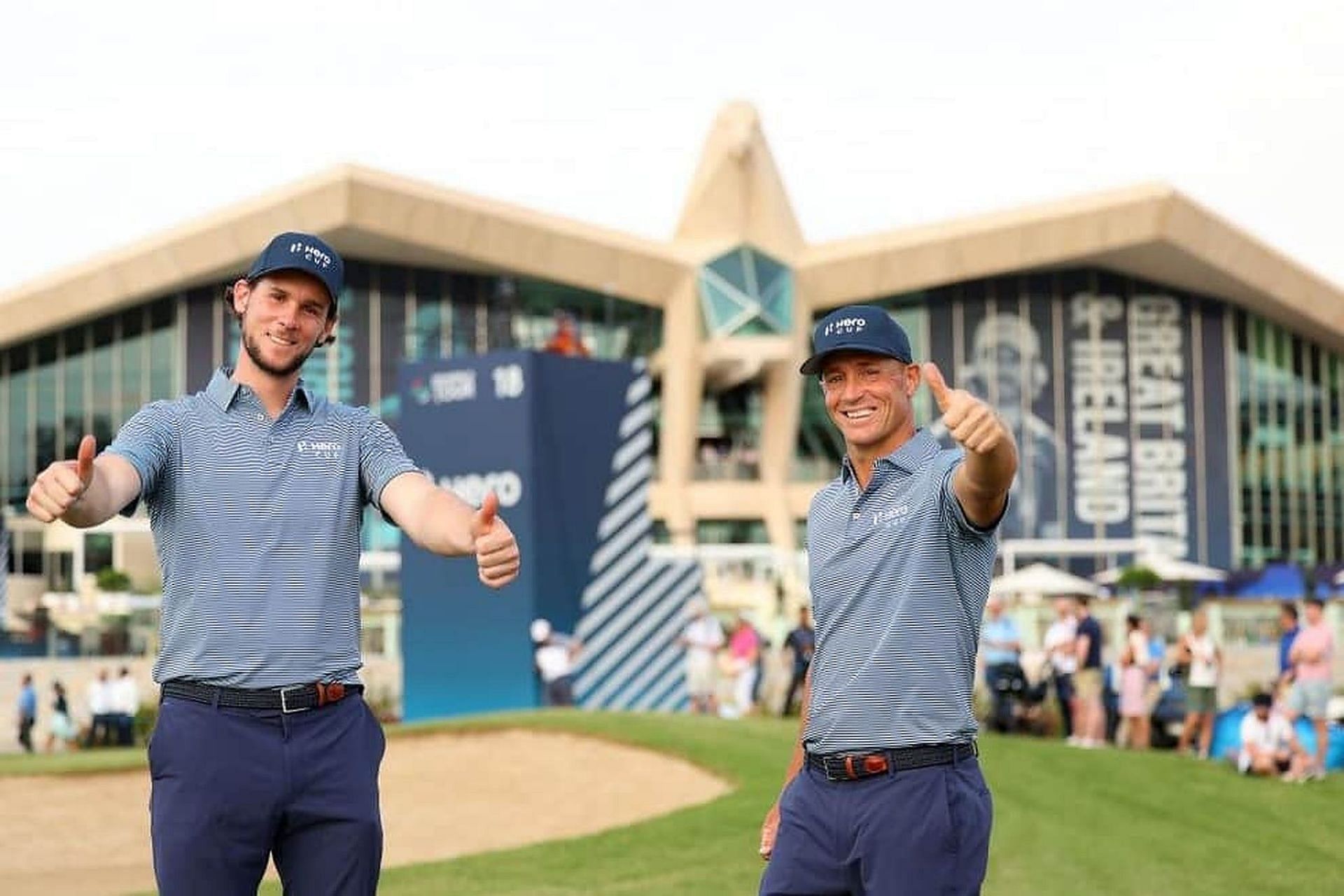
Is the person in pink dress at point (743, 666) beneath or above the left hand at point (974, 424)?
beneath

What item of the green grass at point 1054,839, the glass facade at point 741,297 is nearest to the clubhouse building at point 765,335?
the glass facade at point 741,297

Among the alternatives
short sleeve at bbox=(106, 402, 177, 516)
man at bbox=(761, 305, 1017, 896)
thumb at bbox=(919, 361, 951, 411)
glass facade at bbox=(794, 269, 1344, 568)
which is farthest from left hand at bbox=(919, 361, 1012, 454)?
glass facade at bbox=(794, 269, 1344, 568)

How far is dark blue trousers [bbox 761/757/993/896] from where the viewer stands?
404 cm

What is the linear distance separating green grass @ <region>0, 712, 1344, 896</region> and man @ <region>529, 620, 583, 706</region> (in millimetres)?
4409

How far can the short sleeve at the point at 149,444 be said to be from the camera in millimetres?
3713

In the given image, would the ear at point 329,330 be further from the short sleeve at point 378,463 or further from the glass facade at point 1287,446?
the glass facade at point 1287,446

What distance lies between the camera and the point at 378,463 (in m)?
3.97

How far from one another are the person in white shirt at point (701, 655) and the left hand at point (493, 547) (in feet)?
54.7

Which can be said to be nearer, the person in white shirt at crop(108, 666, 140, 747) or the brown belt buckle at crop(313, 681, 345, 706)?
the brown belt buckle at crop(313, 681, 345, 706)

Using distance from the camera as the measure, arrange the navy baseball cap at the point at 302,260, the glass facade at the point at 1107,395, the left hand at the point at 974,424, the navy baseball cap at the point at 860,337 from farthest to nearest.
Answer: the glass facade at the point at 1107,395
the navy baseball cap at the point at 860,337
the navy baseball cap at the point at 302,260
the left hand at the point at 974,424

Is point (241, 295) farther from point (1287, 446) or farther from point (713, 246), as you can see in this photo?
point (1287, 446)

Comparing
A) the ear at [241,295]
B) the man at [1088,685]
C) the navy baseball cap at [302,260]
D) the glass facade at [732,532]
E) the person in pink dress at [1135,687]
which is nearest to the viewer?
the navy baseball cap at [302,260]

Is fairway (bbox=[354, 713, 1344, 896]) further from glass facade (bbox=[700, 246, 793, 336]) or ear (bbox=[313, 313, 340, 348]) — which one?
glass facade (bbox=[700, 246, 793, 336])

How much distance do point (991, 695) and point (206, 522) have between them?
15.5 meters
